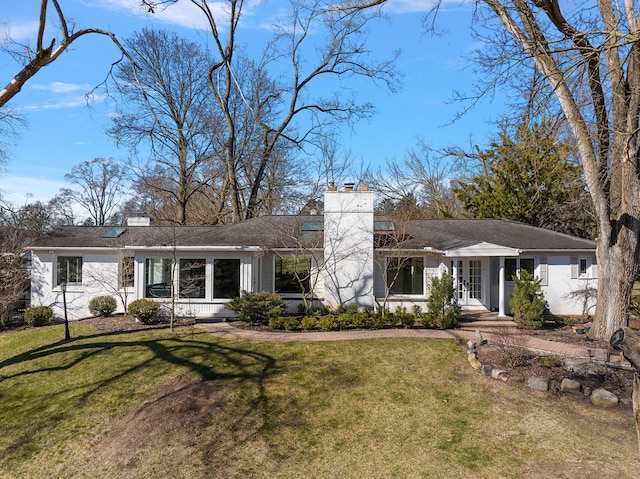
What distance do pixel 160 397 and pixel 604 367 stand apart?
9.43 m

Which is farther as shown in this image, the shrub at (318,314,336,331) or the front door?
the front door

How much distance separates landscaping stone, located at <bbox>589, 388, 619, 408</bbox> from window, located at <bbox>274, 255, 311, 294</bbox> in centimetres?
952

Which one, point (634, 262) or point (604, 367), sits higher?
point (634, 262)

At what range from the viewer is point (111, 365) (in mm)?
10367

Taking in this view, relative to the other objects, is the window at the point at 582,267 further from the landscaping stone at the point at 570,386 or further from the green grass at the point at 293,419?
the landscaping stone at the point at 570,386

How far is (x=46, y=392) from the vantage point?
936cm

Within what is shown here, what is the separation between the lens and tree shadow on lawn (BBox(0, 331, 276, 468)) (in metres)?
→ 8.26

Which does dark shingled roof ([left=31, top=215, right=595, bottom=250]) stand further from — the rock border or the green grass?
the rock border

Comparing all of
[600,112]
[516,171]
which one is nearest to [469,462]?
[600,112]

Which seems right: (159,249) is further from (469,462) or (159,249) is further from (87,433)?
(469,462)

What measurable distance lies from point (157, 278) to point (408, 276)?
912 centimetres

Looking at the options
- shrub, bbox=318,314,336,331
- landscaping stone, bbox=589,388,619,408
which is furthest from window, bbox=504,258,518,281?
landscaping stone, bbox=589,388,619,408

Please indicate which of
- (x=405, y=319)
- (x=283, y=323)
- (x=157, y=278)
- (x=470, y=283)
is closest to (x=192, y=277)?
(x=157, y=278)

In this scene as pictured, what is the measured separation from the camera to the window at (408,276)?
15477mm
